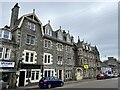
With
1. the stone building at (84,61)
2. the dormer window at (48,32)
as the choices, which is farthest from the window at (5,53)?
the stone building at (84,61)

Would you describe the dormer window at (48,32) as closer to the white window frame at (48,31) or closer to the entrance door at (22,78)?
the white window frame at (48,31)

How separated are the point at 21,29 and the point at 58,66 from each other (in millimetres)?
11317

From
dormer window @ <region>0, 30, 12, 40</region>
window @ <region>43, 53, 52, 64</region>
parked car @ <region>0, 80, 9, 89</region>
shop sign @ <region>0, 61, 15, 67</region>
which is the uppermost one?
dormer window @ <region>0, 30, 12, 40</region>

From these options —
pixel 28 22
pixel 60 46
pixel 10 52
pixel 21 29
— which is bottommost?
pixel 10 52

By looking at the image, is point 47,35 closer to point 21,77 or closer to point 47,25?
point 47,25

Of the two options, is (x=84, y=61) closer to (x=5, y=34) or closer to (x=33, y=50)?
(x=33, y=50)

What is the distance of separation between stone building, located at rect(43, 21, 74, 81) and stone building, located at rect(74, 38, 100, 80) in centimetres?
479

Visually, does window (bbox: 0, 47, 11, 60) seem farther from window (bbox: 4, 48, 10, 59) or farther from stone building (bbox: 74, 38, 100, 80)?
stone building (bbox: 74, 38, 100, 80)

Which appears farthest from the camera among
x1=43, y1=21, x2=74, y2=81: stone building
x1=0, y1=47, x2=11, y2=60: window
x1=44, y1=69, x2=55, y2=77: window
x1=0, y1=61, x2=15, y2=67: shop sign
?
x1=43, y1=21, x2=74, y2=81: stone building

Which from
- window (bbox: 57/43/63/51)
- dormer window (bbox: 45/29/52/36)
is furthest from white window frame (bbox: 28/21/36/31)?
window (bbox: 57/43/63/51)

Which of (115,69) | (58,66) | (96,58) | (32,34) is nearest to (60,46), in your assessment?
(58,66)

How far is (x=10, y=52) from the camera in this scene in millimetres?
21422

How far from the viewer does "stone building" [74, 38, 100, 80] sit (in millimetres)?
38297

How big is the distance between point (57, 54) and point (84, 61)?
15.5 m
